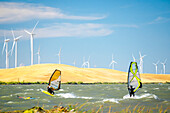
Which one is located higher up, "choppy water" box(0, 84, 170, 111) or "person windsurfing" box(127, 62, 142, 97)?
"person windsurfing" box(127, 62, 142, 97)

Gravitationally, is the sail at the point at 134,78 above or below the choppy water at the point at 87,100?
above

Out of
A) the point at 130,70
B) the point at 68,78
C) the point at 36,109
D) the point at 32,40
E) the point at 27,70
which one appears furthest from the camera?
the point at 27,70

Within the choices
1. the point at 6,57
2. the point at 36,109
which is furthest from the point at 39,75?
the point at 36,109

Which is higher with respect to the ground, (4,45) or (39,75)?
(4,45)

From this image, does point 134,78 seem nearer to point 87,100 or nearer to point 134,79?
point 134,79

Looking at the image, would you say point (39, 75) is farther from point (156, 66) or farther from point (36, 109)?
point (36, 109)

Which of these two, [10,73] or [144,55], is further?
[10,73]

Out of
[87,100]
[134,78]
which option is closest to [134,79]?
[134,78]

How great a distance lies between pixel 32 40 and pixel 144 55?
156 feet

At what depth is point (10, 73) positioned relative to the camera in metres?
128

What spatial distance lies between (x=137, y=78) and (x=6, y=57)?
77735 millimetres

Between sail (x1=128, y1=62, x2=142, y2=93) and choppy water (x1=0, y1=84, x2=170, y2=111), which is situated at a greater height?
sail (x1=128, y1=62, x2=142, y2=93)

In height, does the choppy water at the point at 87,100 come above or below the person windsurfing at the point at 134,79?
below

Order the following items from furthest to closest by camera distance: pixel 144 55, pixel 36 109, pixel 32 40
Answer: pixel 144 55
pixel 32 40
pixel 36 109
